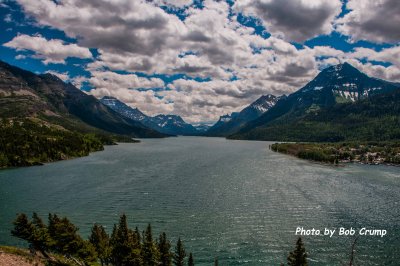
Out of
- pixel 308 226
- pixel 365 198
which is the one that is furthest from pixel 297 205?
pixel 365 198

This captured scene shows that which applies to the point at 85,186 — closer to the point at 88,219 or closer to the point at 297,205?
the point at 88,219

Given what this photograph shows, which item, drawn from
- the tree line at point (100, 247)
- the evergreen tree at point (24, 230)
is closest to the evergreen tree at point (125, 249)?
the tree line at point (100, 247)

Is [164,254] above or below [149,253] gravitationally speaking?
below

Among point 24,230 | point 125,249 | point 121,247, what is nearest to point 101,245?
point 121,247

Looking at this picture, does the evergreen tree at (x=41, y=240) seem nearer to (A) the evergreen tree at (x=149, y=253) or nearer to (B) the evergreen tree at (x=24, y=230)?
(B) the evergreen tree at (x=24, y=230)

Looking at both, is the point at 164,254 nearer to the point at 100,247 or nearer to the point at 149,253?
the point at 149,253

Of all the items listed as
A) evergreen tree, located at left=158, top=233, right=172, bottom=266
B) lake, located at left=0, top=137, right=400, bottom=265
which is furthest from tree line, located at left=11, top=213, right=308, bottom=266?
lake, located at left=0, top=137, right=400, bottom=265

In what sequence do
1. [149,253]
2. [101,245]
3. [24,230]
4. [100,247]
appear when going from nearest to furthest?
1. [149,253]
2. [101,245]
3. [100,247]
4. [24,230]

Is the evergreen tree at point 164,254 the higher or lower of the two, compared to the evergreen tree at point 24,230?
lower
